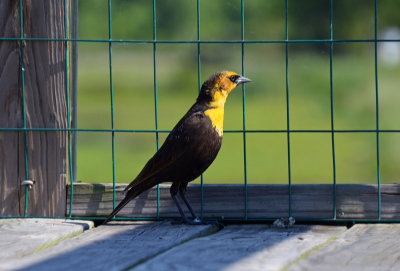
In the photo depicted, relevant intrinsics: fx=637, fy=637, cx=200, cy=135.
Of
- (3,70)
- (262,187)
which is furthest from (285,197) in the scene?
(3,70)

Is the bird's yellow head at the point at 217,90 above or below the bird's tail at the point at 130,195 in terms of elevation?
above

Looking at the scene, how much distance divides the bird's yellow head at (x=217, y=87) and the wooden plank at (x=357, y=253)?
3.55ft

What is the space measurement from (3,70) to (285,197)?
1607 millimetres

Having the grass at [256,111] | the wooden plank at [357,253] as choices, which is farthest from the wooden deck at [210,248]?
the grass at [256,111]

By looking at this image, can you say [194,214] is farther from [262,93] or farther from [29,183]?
[262,93]

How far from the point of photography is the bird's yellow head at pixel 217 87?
11.9 ft

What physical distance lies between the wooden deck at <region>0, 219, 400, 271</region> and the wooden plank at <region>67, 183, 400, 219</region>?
11cm

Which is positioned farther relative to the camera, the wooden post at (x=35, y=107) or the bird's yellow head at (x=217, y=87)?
the bird's yellow head at (x=217, y=87)

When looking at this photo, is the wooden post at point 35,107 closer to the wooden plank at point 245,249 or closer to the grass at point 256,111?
the wooden plank at point 245,249

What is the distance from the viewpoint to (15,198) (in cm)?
334

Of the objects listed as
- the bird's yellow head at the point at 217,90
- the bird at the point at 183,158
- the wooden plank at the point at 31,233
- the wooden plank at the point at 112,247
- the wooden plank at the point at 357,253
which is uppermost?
the bird's yellow head at the point at 217,90

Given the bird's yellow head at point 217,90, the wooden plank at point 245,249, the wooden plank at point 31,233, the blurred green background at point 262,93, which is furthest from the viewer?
the blurred green background at point 262,93

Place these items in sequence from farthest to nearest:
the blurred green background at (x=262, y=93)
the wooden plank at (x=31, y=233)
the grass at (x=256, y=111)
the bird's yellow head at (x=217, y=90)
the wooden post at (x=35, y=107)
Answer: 1. the grass at (x=256, y=111)
2. the blurred green background at (x=262, y=93)
3. the bird's yellow head at (x=217, y=90)
4. the wooden post at (x=35, y=107)
5. the wooden plank at (x=31, y=233)

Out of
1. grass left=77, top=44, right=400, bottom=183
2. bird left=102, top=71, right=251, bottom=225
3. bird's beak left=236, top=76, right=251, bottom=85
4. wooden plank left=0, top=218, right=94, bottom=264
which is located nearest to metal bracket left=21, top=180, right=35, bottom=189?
wooden plank left=0, top=218, right=94, bottom=264
